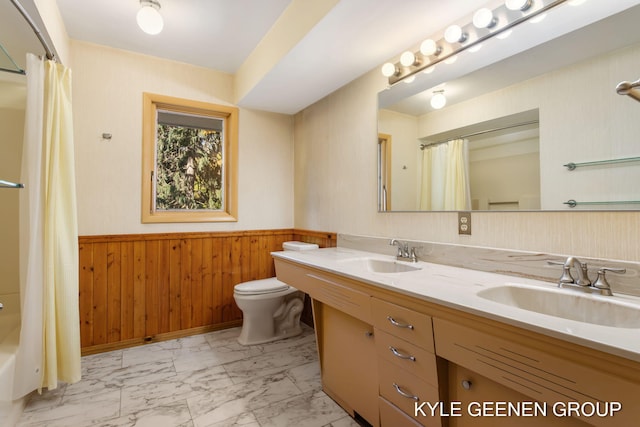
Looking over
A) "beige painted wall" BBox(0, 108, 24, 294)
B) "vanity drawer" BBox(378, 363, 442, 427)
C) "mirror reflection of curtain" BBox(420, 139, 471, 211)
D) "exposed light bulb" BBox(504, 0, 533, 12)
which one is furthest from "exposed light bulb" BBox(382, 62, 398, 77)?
"beige painted wall" BBox(0, 108, 24, 294)

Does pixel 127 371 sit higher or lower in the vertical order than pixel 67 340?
lower

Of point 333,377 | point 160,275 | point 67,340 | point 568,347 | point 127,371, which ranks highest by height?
point 568,347

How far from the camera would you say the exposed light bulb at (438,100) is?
68.7 inches

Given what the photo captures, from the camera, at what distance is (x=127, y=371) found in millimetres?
2119

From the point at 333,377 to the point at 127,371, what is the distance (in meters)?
1.43

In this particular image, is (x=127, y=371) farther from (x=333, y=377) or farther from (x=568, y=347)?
(x=568, y=347)

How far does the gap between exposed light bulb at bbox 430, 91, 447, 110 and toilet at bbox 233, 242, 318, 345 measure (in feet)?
4.79

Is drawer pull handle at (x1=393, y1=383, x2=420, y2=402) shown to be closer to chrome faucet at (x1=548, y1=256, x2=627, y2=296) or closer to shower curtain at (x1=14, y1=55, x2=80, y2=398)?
chrome faucet at (x1=548, y1=256, x2=627, y2=296)

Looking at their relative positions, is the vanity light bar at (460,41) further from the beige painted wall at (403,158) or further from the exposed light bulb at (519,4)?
the beige painted wall at (403,158)

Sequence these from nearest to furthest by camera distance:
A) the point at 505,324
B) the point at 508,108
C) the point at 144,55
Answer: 1. the point at 505,324
2. the point at 508,108
3. the point at 144,55

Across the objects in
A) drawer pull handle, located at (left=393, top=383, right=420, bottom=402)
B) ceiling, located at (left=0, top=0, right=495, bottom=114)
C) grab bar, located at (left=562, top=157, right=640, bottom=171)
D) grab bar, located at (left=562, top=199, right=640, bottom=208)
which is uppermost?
Answer: ceiling, located at (left=0, top=0, right=495, bottom=114)

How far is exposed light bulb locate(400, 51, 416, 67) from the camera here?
5.96 feet

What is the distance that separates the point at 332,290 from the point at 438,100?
1.21 meters

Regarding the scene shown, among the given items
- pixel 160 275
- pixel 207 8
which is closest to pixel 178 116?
pixel 207 8
